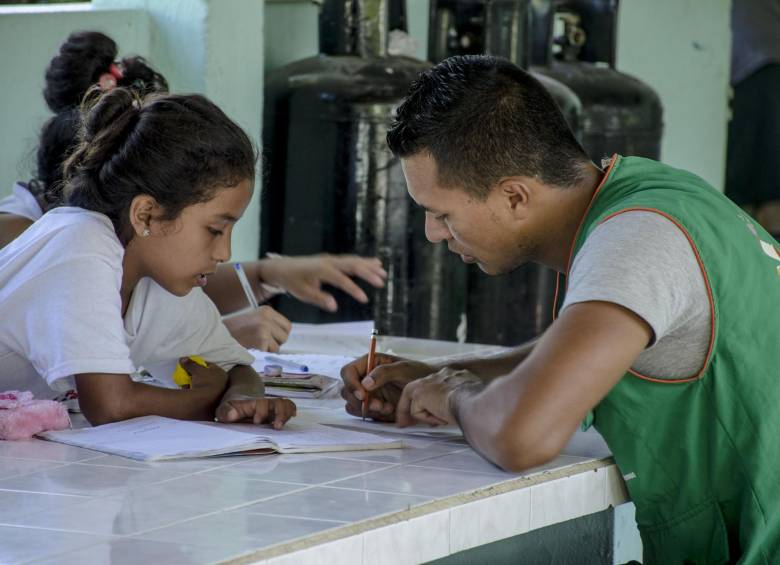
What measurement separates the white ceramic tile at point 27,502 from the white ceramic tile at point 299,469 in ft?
0.71

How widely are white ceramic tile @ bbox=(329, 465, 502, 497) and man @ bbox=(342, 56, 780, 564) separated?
53 millimetres

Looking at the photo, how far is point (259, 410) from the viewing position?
80.4 inches

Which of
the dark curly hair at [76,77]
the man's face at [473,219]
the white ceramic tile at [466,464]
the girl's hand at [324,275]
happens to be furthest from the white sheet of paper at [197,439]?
the dark curly hair at [76,77]

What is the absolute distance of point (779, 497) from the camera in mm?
1699

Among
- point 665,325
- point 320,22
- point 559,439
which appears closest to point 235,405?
point 559,439

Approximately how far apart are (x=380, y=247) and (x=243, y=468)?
2.98 metres

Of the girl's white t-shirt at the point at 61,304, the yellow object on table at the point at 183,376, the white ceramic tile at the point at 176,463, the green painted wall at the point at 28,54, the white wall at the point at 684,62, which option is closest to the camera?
the white ceramic tile at the point at 176,463

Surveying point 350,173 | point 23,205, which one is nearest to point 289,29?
point 350,173

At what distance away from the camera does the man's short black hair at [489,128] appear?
1869 millimetres

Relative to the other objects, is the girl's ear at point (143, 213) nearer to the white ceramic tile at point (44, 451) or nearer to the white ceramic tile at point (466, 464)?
the white ceramic tile at point (44, 451)

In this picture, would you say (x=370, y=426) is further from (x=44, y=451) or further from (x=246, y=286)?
(x=246, y=286)

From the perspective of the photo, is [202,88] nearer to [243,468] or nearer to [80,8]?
[80,8]

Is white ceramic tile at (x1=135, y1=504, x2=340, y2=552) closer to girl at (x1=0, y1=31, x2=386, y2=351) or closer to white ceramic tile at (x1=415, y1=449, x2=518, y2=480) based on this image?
white ceramic tile at (x1=415, y1=449, x2=518, y2=480)

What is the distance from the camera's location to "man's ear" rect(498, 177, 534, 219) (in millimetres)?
1880
